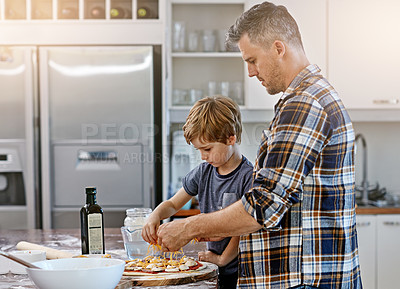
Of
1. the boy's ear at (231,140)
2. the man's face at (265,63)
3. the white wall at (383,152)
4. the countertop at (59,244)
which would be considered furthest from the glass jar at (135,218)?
the white wall at (383,152)

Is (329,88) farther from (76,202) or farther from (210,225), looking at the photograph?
(76,202)

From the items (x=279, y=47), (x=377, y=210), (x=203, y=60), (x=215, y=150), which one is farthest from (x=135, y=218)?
(x=203, y=60)

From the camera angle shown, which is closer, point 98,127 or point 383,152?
point 98,127

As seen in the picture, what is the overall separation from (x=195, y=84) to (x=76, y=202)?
1.27 meters

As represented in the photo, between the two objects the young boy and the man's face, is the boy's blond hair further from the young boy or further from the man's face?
the man's face

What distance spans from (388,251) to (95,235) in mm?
2455

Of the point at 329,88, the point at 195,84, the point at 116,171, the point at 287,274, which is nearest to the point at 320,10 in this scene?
the point at 195,84

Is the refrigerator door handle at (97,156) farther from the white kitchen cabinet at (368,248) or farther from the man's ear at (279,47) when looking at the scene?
the man's ear at (279,47)

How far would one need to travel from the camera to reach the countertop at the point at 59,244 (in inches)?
53.0

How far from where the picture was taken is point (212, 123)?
169cm

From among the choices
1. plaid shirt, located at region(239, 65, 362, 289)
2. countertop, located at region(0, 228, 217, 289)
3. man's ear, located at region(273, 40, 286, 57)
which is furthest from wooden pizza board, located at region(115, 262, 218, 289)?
man's ear, located at region(273, 40, 286, 57)

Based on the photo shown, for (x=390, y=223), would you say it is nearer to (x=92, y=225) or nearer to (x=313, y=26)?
(x=313, y=26)

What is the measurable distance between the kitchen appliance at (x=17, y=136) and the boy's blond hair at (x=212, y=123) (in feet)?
6.37

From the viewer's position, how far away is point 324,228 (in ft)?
4.23
